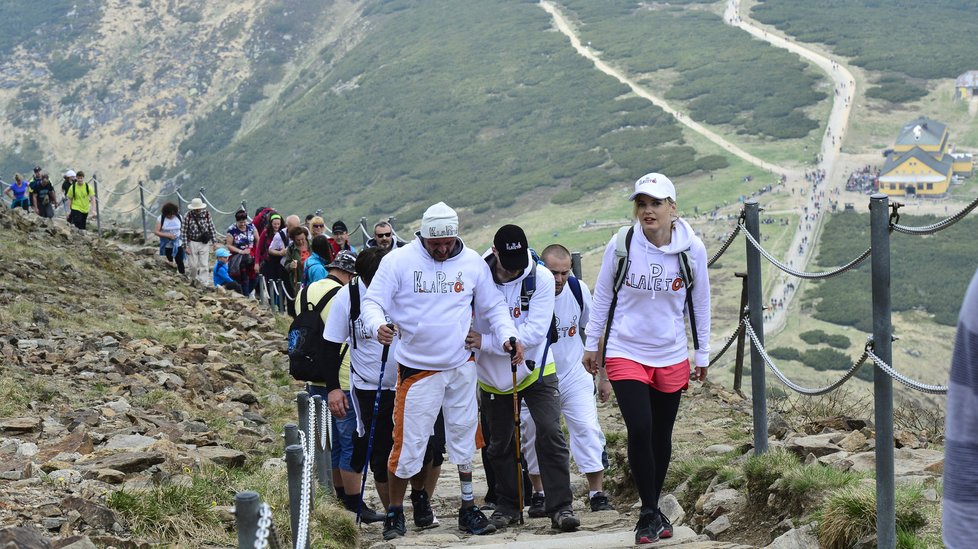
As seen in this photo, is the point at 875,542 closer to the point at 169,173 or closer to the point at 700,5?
the point at 169,173

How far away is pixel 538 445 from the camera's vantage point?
22.1 feet

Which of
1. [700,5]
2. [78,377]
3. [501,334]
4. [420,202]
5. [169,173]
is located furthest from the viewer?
[700,5]

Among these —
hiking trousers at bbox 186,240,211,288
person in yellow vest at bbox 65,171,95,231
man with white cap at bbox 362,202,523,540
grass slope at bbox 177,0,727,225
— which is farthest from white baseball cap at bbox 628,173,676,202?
grass slope at bbox 177,0,727,225

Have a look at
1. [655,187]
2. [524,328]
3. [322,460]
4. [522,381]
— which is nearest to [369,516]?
[322,460]

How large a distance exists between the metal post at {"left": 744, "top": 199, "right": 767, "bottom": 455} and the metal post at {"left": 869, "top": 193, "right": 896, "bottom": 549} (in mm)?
1537

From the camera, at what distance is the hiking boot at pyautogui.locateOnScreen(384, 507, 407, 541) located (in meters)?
6.54


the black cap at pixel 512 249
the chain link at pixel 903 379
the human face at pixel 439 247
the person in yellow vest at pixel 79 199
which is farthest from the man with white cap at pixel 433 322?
the person in yellow vest at pixel 79 199

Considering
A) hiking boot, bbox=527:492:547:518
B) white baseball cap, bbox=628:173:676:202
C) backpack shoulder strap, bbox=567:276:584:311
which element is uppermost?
white baseball cap, bbox=628:173:676:202

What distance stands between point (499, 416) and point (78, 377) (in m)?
4.07

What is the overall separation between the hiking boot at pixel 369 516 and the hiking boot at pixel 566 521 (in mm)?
1196

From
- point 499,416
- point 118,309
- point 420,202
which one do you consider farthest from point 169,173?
point 499,416

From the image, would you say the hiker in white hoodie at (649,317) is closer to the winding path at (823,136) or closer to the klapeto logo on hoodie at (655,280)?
the klapeto logo on hoodie at (655,280)

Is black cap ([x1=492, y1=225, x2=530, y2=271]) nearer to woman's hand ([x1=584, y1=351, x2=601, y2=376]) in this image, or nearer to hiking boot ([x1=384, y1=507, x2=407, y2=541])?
woman's hand ([x1=584, y1=351, x2=601, y2=376])

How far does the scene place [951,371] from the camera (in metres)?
1.89
